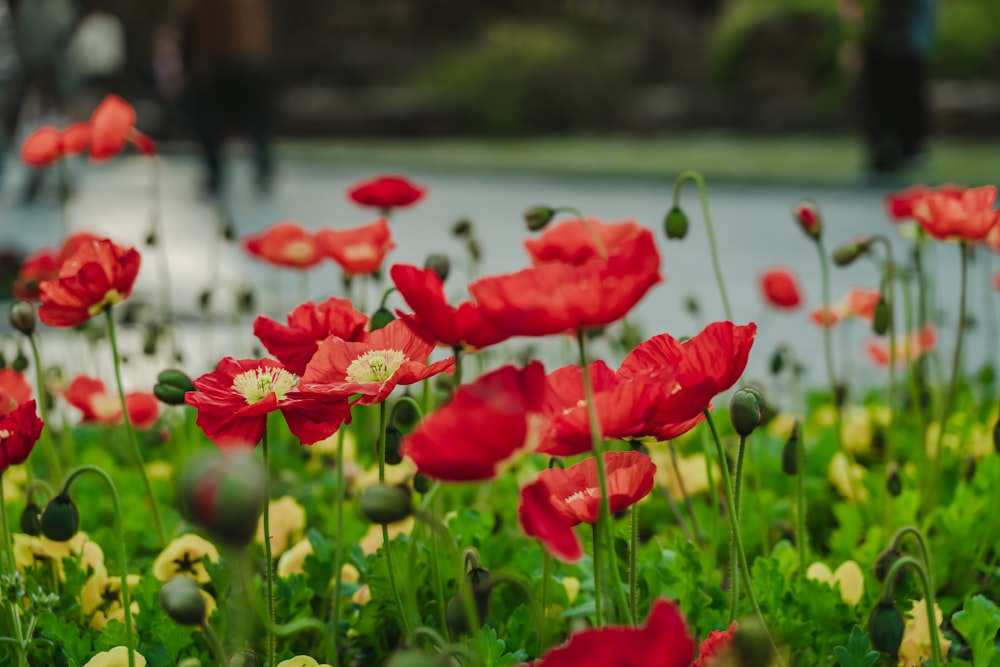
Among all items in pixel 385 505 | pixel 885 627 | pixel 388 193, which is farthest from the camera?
pixel 388 193

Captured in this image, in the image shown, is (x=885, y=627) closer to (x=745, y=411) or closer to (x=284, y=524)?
(x=745, y=411)

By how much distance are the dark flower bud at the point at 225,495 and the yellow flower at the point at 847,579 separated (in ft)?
2.82

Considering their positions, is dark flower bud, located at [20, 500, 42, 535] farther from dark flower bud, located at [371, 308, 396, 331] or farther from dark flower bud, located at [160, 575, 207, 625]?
dark flower bud, located at [160, 575, 207, 625]

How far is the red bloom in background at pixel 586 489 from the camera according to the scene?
2.62 feet

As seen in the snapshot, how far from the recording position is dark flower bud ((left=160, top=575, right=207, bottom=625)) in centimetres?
77

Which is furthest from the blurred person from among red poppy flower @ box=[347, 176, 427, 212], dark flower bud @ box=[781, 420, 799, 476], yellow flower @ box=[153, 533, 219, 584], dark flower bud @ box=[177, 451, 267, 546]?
dark flower bud @ box=[177, 451, 267, 546]

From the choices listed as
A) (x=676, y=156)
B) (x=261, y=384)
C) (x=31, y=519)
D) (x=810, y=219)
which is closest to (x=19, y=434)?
(x=261, y=384)

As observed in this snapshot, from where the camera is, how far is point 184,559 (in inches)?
56.7

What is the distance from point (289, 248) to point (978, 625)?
115cm

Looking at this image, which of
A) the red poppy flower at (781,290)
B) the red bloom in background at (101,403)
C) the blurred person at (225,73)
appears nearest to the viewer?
the red bloom in background at (101,403)

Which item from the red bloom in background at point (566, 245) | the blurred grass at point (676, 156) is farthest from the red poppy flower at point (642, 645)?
the blurred grass at point (676, 156)

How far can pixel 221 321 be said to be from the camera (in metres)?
4.59

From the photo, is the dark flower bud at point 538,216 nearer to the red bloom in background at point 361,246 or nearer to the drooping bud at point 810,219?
the red bloom in background at point 361,246

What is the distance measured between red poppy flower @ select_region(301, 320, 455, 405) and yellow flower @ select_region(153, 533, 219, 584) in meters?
0.42
